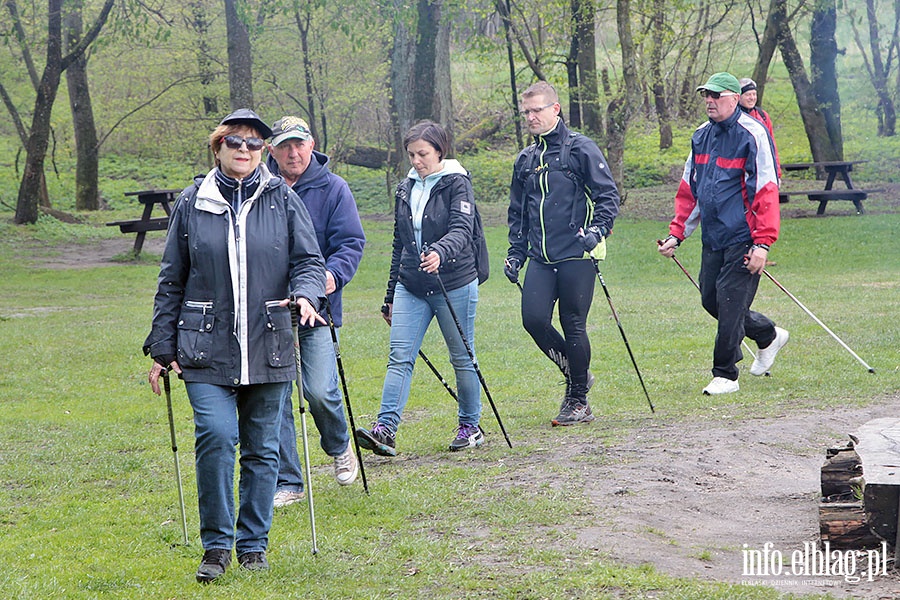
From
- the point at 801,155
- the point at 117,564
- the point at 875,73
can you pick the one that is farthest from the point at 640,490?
the point at 875,73

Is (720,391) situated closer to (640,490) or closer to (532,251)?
(532,251)

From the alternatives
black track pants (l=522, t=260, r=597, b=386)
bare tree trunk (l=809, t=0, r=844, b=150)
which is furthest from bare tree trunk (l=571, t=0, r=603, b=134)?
black track pants (l=522, t=260, r=597, b=386)

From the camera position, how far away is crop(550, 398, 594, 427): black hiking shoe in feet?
26.7

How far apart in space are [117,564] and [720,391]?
5.19 m

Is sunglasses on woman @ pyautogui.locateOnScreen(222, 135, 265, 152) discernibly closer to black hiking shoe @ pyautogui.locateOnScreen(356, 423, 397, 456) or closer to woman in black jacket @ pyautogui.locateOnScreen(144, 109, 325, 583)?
woman in black jacket @ pyautogui.locateOnScreen(144, 109, 325, 583)

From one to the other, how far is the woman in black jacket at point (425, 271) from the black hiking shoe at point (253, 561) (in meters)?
2.07

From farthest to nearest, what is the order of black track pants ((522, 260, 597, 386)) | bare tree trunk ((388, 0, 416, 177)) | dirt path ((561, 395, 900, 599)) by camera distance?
→ bare tree trunk ((388, 0, 416, 177)) < black track pants ((522, 260, 597, 386)) < dirt path ((561, 395, 900, 599))

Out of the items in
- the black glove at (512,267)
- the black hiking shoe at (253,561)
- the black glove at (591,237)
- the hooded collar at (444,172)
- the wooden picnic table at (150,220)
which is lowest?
the wooden picnic table at (150,220)

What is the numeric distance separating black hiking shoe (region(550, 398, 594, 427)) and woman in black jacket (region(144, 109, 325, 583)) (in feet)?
11.7

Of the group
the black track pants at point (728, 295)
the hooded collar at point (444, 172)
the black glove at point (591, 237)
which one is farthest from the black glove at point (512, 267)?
the black track pants at point (728, 295)

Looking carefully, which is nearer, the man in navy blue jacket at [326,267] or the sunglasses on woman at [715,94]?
the man in navy blue jacket at [326,267]

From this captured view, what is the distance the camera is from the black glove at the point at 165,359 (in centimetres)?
473

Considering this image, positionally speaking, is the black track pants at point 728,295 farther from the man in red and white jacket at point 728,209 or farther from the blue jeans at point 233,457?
the blue jeans at point 233,457

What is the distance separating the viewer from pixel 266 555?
5098mm
